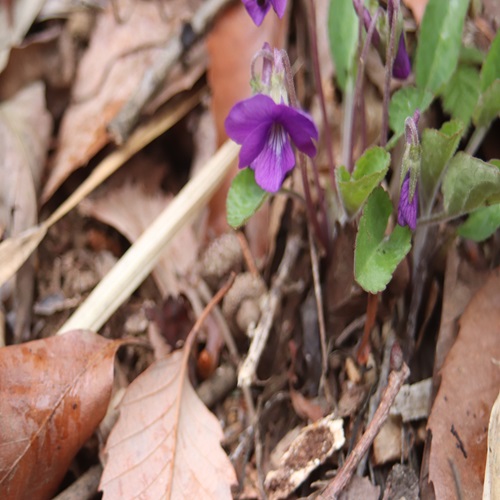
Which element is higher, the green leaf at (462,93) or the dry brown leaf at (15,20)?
the dry brown leaf at (15,20)

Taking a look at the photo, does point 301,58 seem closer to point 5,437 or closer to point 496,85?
point 496,85

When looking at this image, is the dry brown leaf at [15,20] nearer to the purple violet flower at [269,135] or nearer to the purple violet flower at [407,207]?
the purple violet flower at [269,135]

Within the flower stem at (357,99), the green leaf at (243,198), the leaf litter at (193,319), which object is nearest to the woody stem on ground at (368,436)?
the leaf litter at (193,319)

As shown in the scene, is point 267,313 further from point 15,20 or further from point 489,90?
point 15,20

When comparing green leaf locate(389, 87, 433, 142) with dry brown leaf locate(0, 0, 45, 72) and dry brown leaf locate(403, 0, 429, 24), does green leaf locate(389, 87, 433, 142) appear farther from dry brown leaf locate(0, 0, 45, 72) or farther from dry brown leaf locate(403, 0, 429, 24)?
dry brown leaf locate(0, 0, 45, 72)

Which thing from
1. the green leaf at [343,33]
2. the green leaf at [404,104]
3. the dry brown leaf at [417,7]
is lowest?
the green leaf at [404,104]

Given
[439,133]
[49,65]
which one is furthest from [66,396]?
[49,65]

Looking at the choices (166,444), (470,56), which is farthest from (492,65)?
(166,444)
